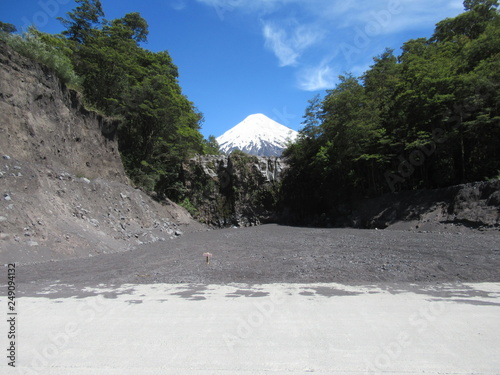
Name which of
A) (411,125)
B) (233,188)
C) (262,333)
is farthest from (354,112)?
(262,333)

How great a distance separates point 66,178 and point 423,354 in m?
14.9

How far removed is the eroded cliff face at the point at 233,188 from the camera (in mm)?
30422

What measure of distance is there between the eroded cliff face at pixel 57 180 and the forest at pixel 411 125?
16690 mm

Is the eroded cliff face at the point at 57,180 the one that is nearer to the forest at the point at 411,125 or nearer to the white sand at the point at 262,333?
the white sand at the point at 262,333

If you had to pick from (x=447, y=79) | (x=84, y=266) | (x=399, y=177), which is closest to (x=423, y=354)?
(x=84, y=266)

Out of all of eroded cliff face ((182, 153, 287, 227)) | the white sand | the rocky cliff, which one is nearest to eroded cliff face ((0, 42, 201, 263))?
the white sand

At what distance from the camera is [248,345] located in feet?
9.48

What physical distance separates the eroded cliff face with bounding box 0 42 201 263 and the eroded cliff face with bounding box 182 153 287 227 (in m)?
10.8

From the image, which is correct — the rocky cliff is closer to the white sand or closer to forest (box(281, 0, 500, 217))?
forest (box(281, 0, 500, 217))

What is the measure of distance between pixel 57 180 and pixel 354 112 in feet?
70.1

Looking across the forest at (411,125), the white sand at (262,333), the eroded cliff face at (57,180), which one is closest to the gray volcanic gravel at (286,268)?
the white sand at (262,333)

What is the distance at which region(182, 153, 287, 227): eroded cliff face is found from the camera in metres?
30.4

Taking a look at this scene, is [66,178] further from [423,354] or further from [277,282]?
[423,354]

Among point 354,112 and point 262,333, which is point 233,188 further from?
point 262,333
